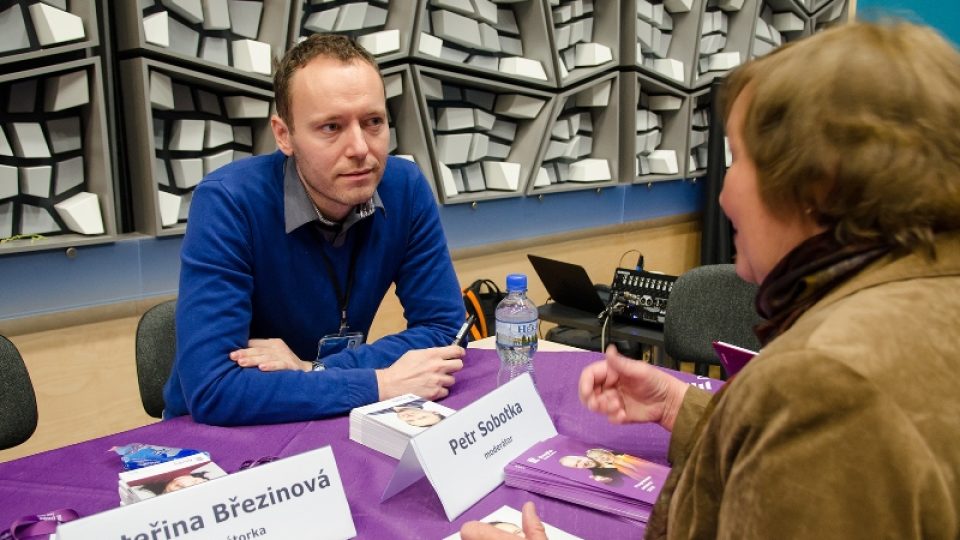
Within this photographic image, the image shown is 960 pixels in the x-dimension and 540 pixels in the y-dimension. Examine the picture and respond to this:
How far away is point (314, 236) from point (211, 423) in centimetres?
50

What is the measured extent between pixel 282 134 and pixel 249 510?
1.00 meters

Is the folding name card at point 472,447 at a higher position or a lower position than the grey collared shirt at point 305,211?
lower

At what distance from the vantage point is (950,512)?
589mm

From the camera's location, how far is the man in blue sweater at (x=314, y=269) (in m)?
1.47

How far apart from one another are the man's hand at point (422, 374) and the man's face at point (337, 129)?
16.0 inches

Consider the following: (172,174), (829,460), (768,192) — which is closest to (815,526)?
(829,460)

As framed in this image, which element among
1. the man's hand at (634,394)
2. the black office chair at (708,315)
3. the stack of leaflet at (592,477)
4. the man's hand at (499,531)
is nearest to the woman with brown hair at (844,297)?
the man's hand at (499,531)

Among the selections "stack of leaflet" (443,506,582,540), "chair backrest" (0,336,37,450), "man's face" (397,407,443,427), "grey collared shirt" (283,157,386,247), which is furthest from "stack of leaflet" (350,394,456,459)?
"chair backrest" (0,336,37,450)

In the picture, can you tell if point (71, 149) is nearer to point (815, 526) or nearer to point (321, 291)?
point (321, 291)

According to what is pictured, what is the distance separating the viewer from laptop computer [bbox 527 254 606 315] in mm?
2926

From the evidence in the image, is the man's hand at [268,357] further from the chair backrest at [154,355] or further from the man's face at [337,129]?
the chair backrest at [154,355]

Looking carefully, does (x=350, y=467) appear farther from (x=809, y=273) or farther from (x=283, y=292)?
(x=809, y=273)

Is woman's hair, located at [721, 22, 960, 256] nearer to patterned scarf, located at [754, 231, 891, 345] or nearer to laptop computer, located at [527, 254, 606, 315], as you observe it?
patterned scarf, located at [754, 231, 891, 345]

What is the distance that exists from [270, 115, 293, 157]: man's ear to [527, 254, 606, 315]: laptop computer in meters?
1.41
